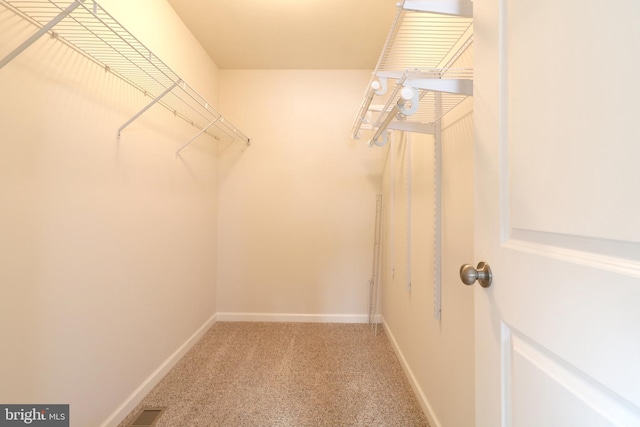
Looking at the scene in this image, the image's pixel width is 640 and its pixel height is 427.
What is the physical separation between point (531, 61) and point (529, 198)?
27 cm

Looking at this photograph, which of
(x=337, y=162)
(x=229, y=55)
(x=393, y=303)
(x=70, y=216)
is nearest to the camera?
(x=70, y=216)

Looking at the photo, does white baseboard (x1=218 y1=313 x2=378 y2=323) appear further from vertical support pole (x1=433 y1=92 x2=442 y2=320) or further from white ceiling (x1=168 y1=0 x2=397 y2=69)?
white ceiling (x1=168 y1=0 x2=397 y2=69)

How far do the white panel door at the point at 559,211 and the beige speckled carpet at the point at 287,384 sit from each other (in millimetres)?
1171

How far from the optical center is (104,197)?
1.44m

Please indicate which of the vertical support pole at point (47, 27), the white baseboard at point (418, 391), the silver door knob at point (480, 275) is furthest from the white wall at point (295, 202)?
the silver door knob at point (480, 275)

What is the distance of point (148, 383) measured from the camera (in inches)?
70.6

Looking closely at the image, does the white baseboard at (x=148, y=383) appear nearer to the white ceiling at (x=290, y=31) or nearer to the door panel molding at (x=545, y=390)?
the door panel molding at (x=545, y=390)

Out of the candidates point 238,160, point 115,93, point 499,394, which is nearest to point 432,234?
point 499,394

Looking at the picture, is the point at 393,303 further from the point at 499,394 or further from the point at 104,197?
the point at 104,197

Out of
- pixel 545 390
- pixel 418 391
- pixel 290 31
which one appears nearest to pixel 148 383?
pixel 418 391

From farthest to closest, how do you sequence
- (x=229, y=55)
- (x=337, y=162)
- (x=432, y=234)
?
1. (x=337, y=162)
2. (x=229, y=55)
3. (x=432, y=234)

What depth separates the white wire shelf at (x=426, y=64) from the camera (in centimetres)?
94

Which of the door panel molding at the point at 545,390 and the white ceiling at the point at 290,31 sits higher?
the white ceiling at the point at 290,31

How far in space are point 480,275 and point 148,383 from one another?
204 centimetres
